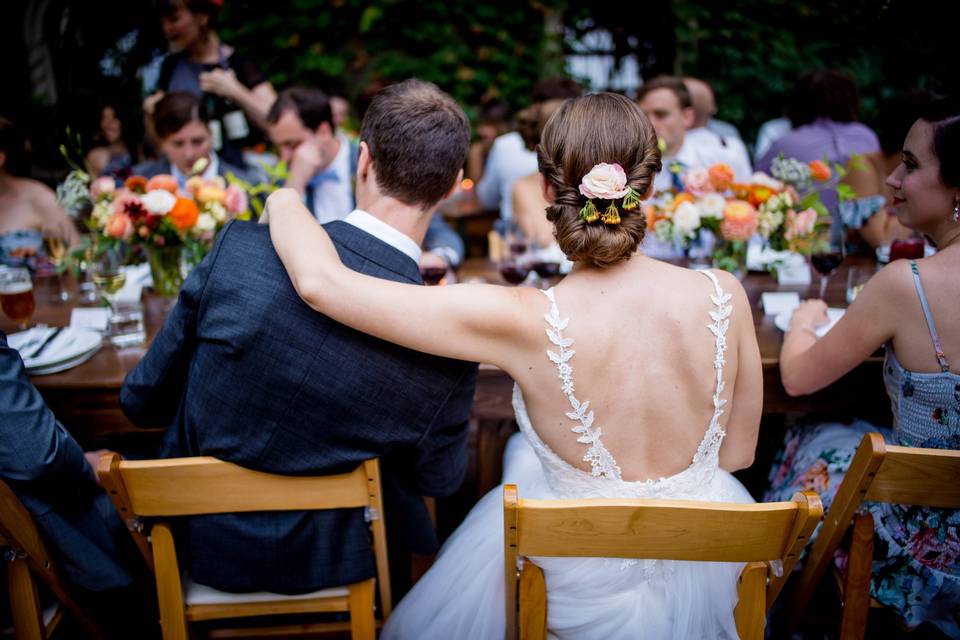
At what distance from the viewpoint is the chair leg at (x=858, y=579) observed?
5.02 feet

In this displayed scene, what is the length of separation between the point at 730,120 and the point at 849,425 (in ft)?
16.5

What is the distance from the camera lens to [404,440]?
4.84 feet

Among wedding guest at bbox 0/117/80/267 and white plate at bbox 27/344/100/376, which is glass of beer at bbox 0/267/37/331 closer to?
white plate at bbox 27/344/100/376

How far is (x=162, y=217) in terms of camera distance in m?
2.17

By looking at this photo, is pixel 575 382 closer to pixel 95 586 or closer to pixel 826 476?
pixel 826 476

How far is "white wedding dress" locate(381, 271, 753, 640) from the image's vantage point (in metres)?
1.40

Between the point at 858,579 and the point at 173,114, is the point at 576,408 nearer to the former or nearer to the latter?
the point at 858,579

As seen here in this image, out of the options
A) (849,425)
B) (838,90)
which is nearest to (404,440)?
(849,425)

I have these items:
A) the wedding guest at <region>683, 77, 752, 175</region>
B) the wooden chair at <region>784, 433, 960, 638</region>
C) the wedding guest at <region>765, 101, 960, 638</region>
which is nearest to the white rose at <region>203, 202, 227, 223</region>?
the wedding guest at <region>765, 101, 960, 638</region>

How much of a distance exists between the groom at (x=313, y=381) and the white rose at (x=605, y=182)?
409mm

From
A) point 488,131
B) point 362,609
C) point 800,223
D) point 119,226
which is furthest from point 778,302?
point 488,131

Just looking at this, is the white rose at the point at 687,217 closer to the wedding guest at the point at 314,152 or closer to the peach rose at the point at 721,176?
the peach rose at the point at 721,176

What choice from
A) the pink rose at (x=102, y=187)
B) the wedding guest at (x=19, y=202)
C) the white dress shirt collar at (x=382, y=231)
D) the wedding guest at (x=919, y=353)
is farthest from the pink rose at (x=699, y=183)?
the wedding guest at (x=19, y=202)

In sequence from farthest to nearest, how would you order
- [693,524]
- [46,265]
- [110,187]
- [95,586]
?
1. [46,265]
2. [110,187]
3. [95,586]
4. [693,524]
